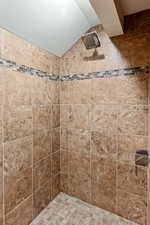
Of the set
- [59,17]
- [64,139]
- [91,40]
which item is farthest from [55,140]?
[59,17]

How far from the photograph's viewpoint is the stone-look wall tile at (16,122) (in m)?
1.26

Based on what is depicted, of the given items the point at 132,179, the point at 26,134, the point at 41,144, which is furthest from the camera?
the point at 41,144

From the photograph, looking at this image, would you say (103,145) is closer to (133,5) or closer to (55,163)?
(55,163)

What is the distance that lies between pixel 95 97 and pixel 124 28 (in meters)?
0.83

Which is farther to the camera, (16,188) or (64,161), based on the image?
(64,161)

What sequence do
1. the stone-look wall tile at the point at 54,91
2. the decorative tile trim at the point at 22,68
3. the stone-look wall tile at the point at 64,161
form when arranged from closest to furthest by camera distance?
the decorative tile trim at the point at 22,68 → the stone-look wall tile at the point at 54,91 → the stone-look wall tile at the point at 64,161

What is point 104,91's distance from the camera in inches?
65.9

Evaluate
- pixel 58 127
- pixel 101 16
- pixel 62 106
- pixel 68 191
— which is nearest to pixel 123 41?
pixel 101 16

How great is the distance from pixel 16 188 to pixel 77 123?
99 cm

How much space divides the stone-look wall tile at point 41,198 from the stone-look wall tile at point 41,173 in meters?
0.06

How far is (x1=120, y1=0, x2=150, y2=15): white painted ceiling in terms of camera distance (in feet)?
4.40

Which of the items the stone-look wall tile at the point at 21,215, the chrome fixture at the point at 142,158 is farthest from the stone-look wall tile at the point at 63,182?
the chrome fixture at the point at 142,158

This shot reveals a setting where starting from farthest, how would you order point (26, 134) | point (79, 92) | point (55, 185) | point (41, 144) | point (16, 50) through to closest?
1. point (55, 185)
2. point (79, 92)
3. point (41, 144)
4. point (26, 134)
5. point (16, 50)

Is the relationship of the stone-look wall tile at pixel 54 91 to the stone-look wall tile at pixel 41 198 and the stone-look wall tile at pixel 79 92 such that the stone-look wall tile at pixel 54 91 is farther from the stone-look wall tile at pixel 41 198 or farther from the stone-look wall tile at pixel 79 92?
the stone-look wall tile at pixel 41 198
